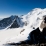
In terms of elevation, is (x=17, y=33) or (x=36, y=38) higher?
(x=17, y=33)

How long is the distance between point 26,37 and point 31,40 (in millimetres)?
2746

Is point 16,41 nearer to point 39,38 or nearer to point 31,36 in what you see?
point 31,36

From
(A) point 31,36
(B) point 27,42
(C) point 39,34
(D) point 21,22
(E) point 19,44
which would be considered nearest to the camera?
(E) point 19,44

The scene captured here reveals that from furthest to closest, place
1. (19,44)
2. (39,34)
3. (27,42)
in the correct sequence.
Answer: (39,34) < (27,42) < (19,44)

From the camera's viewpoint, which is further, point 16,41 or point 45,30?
point 45,30

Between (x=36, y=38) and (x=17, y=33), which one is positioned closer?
(x=36, y=38)

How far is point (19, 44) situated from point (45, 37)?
2051 cm

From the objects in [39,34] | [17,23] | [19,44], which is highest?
[17,23]

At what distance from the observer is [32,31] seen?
252ft

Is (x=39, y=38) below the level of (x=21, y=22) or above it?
below

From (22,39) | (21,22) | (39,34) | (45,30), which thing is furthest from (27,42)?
(21,22)

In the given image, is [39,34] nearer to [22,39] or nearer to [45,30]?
[45,30]

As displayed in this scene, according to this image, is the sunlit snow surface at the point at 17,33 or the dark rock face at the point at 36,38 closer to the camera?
the dark rock face at the point at 36,38

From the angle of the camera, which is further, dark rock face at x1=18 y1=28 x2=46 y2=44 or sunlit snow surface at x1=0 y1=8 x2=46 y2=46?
sunlit snow surface at x1=0 y1=8 x2=46 y2=46
